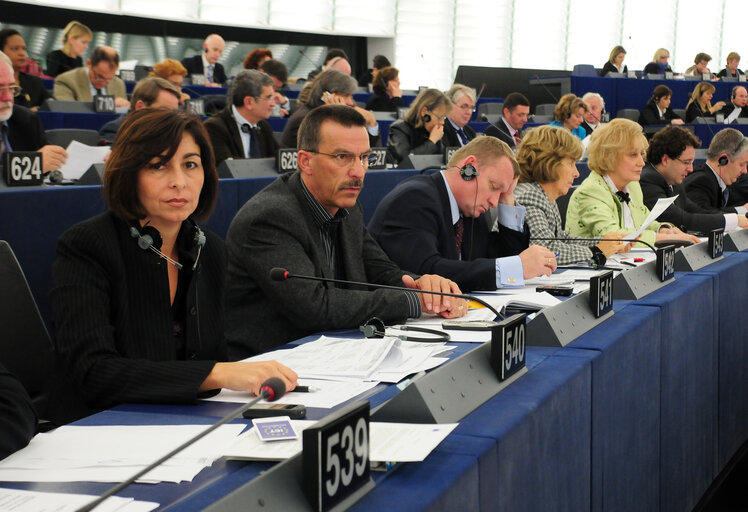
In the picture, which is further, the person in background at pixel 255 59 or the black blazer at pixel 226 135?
the person in background at pixel 255 59

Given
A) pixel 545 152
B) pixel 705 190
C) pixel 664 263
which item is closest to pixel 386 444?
pixel 664 263

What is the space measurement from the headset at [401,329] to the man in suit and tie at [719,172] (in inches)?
144

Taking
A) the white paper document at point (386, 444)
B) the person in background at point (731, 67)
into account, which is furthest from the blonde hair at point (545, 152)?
the person in background at point (731, 67)

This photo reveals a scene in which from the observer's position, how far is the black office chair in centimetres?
166

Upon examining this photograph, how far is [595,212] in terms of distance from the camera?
3.61m

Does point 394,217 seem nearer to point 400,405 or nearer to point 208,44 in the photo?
point 400,405

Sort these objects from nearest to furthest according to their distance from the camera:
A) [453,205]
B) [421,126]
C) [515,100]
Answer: [453,205], [421,126], [515,100]

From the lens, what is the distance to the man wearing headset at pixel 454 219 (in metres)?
2.51

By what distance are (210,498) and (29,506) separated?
18 cm

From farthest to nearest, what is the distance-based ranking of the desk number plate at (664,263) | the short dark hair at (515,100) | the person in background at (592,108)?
the person in background at (592,108) → the short dark hair at (515,100) → the desk number plate at (664,263)

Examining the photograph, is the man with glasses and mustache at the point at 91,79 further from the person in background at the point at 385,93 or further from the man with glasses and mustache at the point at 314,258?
the man with glasses and mustache at the point at 314,258

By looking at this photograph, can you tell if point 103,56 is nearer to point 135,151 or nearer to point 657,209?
point 657,209

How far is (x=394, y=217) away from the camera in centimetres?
267

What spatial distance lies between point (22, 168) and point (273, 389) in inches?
78.0
